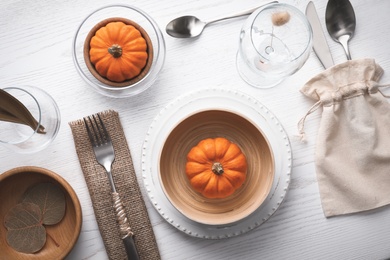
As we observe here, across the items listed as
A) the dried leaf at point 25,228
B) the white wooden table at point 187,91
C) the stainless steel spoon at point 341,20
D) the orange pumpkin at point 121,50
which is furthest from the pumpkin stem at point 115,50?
the stainless steel spoon at point 341,20

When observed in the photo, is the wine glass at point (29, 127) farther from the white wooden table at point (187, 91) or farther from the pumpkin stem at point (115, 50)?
the pumpkin stem at point (115, 50)

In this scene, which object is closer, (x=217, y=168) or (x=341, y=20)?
(x=217, y=168)

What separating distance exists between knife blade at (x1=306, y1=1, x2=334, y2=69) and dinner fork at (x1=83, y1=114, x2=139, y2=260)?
0.55 metres

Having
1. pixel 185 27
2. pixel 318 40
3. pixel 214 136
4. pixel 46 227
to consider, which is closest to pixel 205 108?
pixel 214 136

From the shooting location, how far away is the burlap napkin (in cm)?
93

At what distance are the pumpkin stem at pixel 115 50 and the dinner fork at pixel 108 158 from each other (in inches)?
6.1

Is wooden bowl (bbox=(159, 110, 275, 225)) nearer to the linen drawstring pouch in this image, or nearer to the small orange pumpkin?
the small orange pumpkin

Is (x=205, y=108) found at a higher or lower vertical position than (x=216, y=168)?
higher

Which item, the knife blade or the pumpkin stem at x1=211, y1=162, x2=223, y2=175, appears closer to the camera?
the pumpkin stem at x1=211, y1=162, x2=223, y2=175

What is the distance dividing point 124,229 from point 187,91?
36 centimetres

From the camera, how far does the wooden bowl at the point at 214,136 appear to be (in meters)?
0.87

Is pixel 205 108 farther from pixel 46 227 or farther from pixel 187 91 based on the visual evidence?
pixel 46 227

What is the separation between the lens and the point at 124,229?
914mm

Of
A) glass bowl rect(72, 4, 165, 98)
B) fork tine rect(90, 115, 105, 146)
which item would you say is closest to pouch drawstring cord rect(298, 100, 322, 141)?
glass bowl rect(72, 4, 165, 98)
